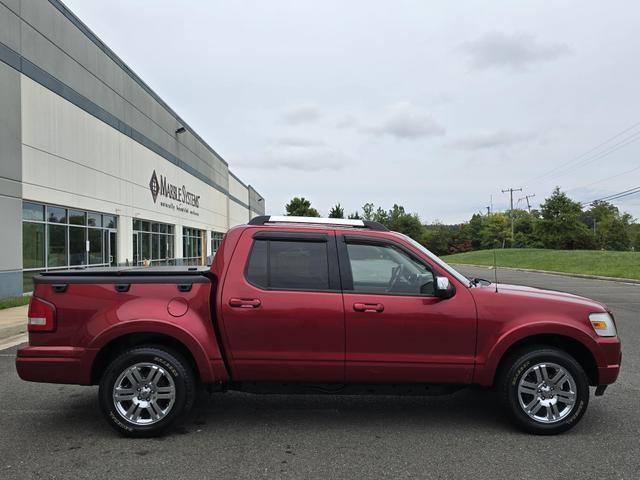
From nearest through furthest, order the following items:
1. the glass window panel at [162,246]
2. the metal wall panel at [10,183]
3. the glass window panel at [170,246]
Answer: the metal wall panel at [10,183] < the glass window panel at [162,246] < the glass window panel at [170,246]

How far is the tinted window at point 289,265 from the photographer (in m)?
4.49

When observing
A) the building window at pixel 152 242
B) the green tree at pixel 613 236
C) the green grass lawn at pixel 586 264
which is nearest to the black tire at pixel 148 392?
the building window at pixel 152 242

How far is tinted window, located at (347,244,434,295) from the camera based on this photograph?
4516 millimetres

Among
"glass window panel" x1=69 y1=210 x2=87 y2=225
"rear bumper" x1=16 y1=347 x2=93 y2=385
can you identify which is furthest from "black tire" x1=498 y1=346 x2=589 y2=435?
"glass window panel" x1=69 y1=210 x2=87 y2=225

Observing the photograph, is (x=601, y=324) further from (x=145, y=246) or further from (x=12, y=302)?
(x=145, y=246)

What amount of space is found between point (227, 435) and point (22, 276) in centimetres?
1305

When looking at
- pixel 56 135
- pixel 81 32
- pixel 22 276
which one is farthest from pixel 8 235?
pixel 81 32

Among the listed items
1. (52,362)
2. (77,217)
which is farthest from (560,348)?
(77,217)

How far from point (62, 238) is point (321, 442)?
1613 centimetres

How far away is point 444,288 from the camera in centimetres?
433

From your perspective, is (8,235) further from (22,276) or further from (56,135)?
(56,135)

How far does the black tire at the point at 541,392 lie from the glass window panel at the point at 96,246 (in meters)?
18.6

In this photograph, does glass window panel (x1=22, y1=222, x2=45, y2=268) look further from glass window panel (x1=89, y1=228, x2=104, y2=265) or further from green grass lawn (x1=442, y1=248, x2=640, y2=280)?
green grass lawn (x1=442, y1=248, x2=640, y2=280)

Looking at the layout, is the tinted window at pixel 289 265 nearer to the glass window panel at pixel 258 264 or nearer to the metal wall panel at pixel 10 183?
the glass window panel at pixel 258 264
